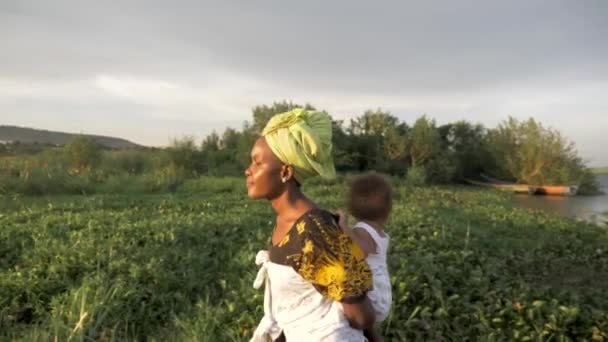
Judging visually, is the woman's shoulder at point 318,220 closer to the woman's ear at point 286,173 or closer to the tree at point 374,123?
the woman's ear at point 286,173

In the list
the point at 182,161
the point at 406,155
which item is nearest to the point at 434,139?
the point at 406,155

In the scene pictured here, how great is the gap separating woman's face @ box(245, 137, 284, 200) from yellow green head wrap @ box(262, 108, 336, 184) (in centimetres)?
3

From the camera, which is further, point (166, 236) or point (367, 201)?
point (166, 236)

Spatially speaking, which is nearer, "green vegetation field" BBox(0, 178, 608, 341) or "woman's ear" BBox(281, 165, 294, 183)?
"woman's ear" BBox(281, 165, 294, 183)

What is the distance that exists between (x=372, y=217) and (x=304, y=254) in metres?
0.85

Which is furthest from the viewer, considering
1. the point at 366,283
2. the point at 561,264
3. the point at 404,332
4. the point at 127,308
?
the point at 561,264

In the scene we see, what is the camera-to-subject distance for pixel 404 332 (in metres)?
3.55

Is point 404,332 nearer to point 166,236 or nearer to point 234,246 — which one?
point 234,246

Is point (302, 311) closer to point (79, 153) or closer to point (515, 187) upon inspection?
point (79, 153)

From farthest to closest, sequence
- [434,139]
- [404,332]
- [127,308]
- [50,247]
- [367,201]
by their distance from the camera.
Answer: [434,139]
[50,247]
[127,308]
[404,332]
[367,201]

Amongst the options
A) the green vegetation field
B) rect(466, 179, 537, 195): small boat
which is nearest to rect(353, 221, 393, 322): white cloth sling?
the green vegetation field

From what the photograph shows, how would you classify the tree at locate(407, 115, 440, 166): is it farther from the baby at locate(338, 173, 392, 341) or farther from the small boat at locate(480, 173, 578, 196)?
the baby at locate(338, 173, 392, 341)

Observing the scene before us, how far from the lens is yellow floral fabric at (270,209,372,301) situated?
154 cm

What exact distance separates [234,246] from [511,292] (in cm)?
304
